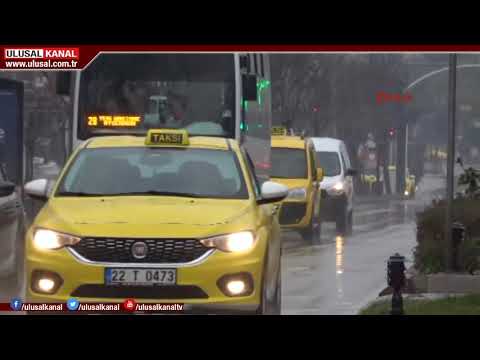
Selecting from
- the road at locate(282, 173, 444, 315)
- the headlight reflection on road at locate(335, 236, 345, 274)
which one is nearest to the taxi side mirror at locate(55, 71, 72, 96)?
the road at locate(282, 173, 444, 315)

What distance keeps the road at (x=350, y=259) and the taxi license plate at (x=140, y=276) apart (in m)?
2.73

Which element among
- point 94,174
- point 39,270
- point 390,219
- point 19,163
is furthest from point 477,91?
point 390,219

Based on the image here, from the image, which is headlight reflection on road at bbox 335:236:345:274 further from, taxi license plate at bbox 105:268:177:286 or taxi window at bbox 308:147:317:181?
taxi license plate at bbox 105:268:177:286

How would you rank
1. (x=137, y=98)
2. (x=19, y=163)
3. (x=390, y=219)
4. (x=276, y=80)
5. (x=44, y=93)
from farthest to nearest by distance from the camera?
(x=390, y=219) < (x=276, y=80) < (x=137, y=98) < (x=44, y=93) < (x=19, y=163)

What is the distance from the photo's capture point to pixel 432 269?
60.8 ft

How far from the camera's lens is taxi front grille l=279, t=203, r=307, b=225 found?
87.2 feet

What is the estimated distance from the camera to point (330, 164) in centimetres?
2997

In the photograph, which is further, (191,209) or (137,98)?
(137,98)

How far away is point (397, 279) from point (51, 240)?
3861 mm

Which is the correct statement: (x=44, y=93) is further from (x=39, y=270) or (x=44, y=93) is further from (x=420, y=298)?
(x=39, y=270)

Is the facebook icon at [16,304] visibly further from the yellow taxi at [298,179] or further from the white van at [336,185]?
the white van at [336,185]

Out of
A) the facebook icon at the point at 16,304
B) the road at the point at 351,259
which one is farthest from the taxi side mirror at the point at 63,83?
the facebook icon at the point at 16,304

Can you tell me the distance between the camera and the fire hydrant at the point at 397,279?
14305 millimetres
